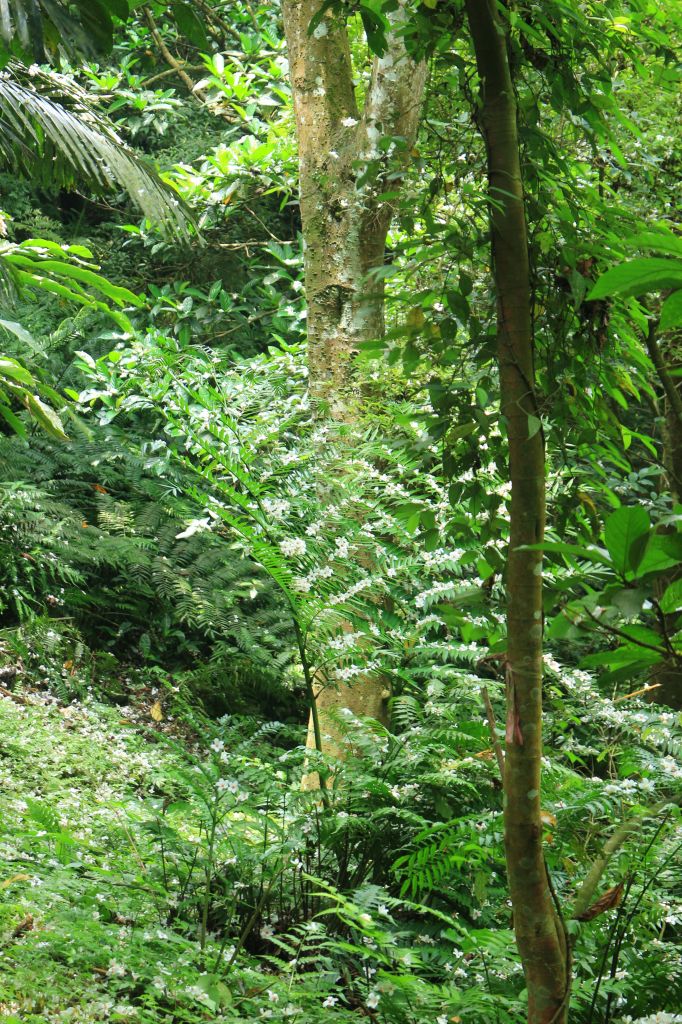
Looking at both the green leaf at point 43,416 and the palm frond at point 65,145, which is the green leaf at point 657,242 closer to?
the green leaf at point 43,416

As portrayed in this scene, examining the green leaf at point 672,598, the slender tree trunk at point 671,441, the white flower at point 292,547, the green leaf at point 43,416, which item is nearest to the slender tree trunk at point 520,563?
the green leaf at point 672,598

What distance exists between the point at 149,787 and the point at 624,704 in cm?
173

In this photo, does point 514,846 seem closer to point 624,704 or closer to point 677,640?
point 677,640

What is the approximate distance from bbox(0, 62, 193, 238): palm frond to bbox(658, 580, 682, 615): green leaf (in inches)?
149

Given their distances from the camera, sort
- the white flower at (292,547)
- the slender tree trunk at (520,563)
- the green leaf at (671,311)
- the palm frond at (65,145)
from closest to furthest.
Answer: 1. the green leaf at (671,311)
2. the slender tree trunk at (520,563)
3. the white flower at (292,547)
4. the palm frond at (65,145)

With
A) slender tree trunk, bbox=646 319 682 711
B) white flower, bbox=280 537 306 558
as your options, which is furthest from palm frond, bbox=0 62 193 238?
slender tree trunk, bbox=646 319 682 711

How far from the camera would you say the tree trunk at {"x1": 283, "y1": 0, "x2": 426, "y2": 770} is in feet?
11.7

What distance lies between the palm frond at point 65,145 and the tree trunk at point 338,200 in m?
1.11

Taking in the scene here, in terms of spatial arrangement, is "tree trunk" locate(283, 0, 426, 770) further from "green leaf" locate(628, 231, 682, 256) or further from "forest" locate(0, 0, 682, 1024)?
"green leaf" locate(628, 231, 682, 256)

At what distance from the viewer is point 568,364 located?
1507 mm

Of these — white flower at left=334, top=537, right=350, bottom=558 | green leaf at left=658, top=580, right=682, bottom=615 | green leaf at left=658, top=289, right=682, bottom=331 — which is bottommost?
green leaf at left=658, top=580, right=682, bottom=615

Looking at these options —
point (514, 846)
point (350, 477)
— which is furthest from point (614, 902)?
point (350, 477)

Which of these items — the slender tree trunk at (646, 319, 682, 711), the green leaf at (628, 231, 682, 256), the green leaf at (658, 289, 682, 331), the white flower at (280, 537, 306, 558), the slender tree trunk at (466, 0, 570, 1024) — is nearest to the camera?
the green leaf at (628, 231, 682, 256)

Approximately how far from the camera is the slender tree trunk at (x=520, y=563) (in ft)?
4.15
